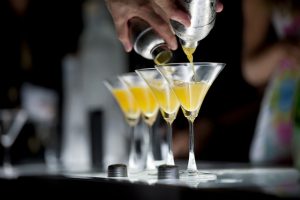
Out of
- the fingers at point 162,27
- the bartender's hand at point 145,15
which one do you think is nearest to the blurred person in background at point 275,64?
the bartender's hand at point 145,15

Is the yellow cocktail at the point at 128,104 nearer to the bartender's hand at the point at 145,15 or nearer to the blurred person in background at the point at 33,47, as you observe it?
the bartender's hand at the point at 145,15

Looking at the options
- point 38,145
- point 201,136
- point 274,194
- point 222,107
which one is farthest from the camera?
point 38,145

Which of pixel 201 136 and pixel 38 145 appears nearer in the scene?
pixel 201 136

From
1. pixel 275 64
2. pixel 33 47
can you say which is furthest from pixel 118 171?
pixel 33 47

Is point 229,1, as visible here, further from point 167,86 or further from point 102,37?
point 167,86

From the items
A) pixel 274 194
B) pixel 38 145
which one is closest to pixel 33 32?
pixel 38 145

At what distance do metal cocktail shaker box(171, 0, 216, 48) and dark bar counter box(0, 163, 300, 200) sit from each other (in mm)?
320

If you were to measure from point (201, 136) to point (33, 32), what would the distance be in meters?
1.62

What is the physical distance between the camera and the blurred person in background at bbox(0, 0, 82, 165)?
472cm

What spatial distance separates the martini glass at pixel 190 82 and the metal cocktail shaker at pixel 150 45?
6.7 inches

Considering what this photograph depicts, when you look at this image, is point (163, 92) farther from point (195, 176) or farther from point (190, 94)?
point (195, 176)

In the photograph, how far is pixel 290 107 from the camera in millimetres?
2977

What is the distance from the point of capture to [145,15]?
187cm

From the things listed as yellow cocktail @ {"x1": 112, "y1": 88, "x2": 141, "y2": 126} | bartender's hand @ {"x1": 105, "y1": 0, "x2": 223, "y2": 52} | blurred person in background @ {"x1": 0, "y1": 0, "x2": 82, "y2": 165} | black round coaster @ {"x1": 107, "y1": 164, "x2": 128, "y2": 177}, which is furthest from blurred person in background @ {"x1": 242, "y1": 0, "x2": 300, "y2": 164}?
blurred person in background @ {"x1": 0, "y1": 0, "x2": 82, "y2": 165}
